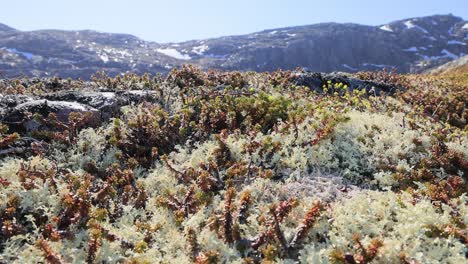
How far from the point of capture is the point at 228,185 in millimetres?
7570

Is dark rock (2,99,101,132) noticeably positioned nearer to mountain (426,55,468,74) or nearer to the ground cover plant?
the ground cover plant

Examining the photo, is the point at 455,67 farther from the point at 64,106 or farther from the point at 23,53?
the point at 23,53

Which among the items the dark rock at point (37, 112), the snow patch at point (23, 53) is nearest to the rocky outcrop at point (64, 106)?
the dark rock at point (37, 112)

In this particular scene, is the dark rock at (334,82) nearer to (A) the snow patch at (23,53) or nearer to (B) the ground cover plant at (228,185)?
(B) the ground cover plant at (228,185)

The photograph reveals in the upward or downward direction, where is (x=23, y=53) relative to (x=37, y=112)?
downward

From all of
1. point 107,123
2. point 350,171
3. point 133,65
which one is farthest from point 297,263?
point 133,65

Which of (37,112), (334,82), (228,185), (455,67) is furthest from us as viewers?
(455,67)

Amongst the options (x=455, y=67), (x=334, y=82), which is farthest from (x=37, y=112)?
(x=455, y=67)

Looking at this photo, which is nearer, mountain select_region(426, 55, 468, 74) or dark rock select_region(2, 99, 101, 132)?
dark rock select_region(2, 99, 101, 132)

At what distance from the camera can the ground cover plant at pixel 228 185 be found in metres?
5.68

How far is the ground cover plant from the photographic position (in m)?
5.68

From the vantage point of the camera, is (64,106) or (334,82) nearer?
(64,106)

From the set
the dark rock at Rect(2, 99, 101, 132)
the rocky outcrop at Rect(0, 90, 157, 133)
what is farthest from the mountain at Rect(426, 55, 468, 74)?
the dark rock at Rect(2, 99, 101, 132)

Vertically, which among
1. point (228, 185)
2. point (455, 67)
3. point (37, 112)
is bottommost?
point (455, 67)
